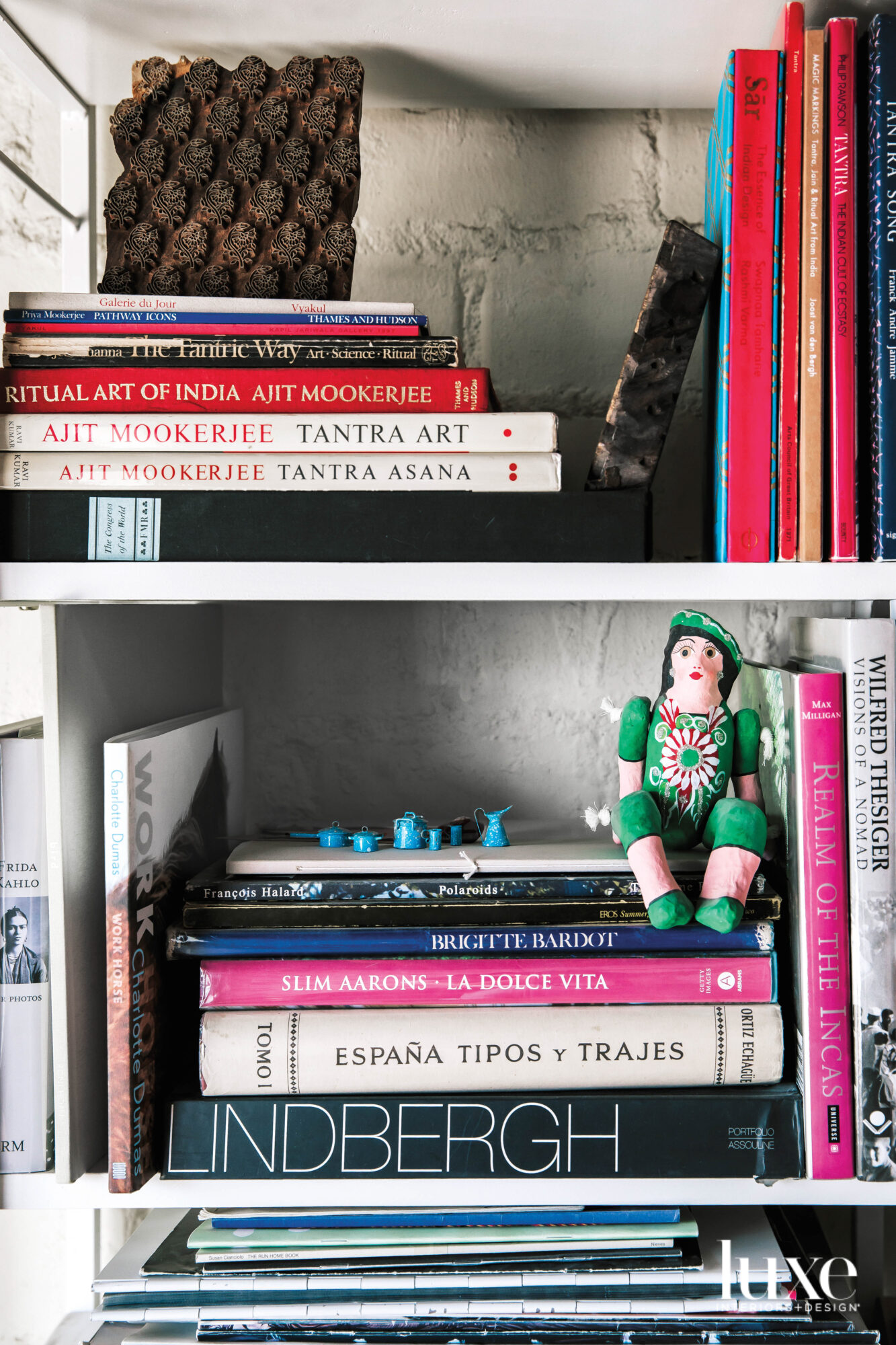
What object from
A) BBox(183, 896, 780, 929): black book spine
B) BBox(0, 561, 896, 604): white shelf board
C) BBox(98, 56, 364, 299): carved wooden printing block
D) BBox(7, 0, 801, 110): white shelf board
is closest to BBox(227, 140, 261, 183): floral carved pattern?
BBox(98, 56, 364, 299): carved wooden printing block

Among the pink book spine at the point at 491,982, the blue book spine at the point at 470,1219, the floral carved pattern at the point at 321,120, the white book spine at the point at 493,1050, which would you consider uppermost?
the floral carved pattern at the point at 321,120

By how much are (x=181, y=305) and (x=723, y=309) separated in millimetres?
368

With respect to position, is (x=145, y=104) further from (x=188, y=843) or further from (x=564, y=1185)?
(x=564, y=1185)

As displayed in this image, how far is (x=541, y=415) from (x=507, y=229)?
38 cm

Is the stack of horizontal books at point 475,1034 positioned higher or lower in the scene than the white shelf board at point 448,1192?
higher

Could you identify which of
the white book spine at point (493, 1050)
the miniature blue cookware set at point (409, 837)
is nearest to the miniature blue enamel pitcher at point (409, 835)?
the miniature blue cookware set at point (409, 837)

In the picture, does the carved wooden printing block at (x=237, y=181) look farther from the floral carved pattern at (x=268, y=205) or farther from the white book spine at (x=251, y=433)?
the white book spine at (x=251, y=433)

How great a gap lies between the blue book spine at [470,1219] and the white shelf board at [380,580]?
42 centimetres

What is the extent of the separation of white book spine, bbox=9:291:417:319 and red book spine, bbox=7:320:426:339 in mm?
11

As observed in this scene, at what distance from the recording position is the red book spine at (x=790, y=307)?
0.59 meters

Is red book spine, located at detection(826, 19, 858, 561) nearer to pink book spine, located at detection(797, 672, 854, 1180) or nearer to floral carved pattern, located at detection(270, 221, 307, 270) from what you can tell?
pink book spine, located at detection(797, 672, 854, 1180)

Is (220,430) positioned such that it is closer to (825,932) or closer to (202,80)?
(202,80)

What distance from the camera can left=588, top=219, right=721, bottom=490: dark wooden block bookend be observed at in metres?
0.59

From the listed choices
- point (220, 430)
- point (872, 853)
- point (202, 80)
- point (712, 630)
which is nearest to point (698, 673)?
point (712, 630)
